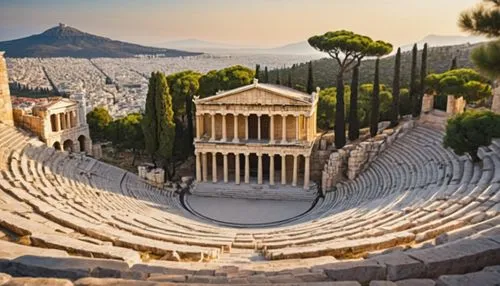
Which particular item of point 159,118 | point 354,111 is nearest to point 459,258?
point 159,118

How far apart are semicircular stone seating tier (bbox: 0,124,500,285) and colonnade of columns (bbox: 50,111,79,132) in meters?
3.70

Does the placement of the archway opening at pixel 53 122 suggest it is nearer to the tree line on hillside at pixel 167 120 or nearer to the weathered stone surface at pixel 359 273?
the tree line on hillside at pixel 167 120

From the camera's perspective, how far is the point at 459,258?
7.14 meters

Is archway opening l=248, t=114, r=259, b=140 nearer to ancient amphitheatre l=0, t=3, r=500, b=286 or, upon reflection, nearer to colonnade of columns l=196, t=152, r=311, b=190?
ancient amphitheatre l=0, t=3, r=500, b=286

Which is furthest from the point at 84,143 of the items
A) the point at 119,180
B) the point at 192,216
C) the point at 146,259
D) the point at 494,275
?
the point at 494,275

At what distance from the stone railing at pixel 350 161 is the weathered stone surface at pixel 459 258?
65.8 ft

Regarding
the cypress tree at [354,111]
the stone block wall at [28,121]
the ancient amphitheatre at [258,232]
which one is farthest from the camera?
the cypress tree at [354,111]

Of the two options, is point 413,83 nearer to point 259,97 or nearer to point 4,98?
point 259,97

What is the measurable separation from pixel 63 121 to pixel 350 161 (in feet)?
64.4

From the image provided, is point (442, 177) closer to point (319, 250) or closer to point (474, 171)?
point (474, 171)

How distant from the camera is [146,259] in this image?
418 inches

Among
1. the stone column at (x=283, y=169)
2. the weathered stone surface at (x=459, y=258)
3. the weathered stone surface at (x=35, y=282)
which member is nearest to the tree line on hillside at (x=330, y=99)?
the stone column at (x=283, y=169)

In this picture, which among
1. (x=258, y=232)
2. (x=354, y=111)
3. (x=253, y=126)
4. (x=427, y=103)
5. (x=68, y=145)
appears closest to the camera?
(x=258, y=232)

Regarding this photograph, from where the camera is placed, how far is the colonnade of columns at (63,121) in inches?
1151
